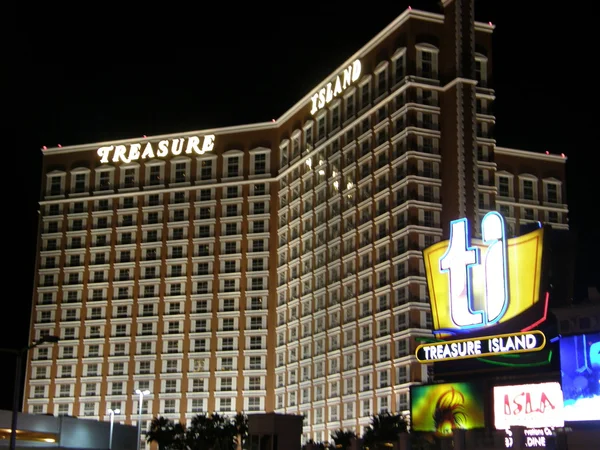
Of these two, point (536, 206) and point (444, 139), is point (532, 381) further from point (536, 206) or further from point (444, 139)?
point (536, 206)

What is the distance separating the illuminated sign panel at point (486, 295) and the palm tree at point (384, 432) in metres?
18.9

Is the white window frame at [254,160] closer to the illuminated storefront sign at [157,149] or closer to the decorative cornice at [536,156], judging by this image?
the illuminated storefront sign at [157,149]

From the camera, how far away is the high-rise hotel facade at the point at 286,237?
400 feet

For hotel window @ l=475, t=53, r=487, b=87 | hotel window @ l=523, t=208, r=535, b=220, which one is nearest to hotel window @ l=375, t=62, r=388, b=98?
hotel window @ l=475, t=53, r=487, b=87

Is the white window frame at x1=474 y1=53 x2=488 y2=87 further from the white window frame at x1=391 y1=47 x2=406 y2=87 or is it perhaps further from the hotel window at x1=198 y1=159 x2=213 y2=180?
the hotel window at x1=198 y1=159 x2=213 y2=180

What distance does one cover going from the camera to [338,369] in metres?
131

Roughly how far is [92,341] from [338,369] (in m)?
47.9

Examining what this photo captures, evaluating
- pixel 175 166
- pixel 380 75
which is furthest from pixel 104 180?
pixel 380 75

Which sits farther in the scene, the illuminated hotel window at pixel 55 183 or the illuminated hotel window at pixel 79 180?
the illuminated hotel window at pixel 55 183

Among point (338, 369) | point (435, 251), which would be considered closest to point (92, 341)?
point (338, 369)

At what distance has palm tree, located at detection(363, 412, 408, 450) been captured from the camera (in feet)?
317

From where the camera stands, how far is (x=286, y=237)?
150 metres

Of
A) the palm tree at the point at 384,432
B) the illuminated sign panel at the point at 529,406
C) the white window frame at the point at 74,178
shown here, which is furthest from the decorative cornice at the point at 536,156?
the illuminated sign panel at the point at 529,406

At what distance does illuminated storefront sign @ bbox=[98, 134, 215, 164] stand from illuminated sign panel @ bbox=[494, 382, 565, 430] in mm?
93573
